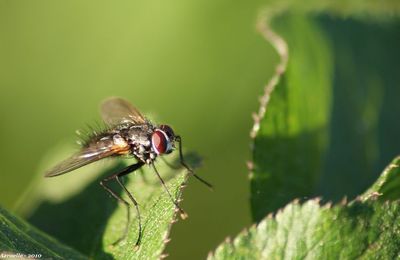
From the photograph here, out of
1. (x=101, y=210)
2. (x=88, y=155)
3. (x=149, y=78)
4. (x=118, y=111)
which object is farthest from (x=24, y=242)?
(x=149, y=78)

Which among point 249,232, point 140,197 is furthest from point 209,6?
point 249,232

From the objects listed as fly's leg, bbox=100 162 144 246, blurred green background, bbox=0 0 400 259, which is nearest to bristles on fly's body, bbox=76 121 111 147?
fly's leg, bbox=100 162 144 246

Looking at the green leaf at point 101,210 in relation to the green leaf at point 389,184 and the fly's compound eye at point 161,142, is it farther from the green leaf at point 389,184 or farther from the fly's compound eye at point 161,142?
the green leaf at point 389,184

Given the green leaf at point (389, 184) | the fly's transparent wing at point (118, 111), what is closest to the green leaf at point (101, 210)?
the fly's transparent wing at point (118, 111)

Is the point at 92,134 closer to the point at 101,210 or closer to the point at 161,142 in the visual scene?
the point at 161,142

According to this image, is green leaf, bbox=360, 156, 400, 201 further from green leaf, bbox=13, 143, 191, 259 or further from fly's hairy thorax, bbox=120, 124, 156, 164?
fly's hairy thorax, bbox=120, 124, 156, 164

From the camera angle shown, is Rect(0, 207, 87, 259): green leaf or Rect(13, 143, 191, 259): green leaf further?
Rect(13, 143, 191, 259): green leaf

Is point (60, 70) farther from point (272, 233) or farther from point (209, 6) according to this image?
point (272, 233)
